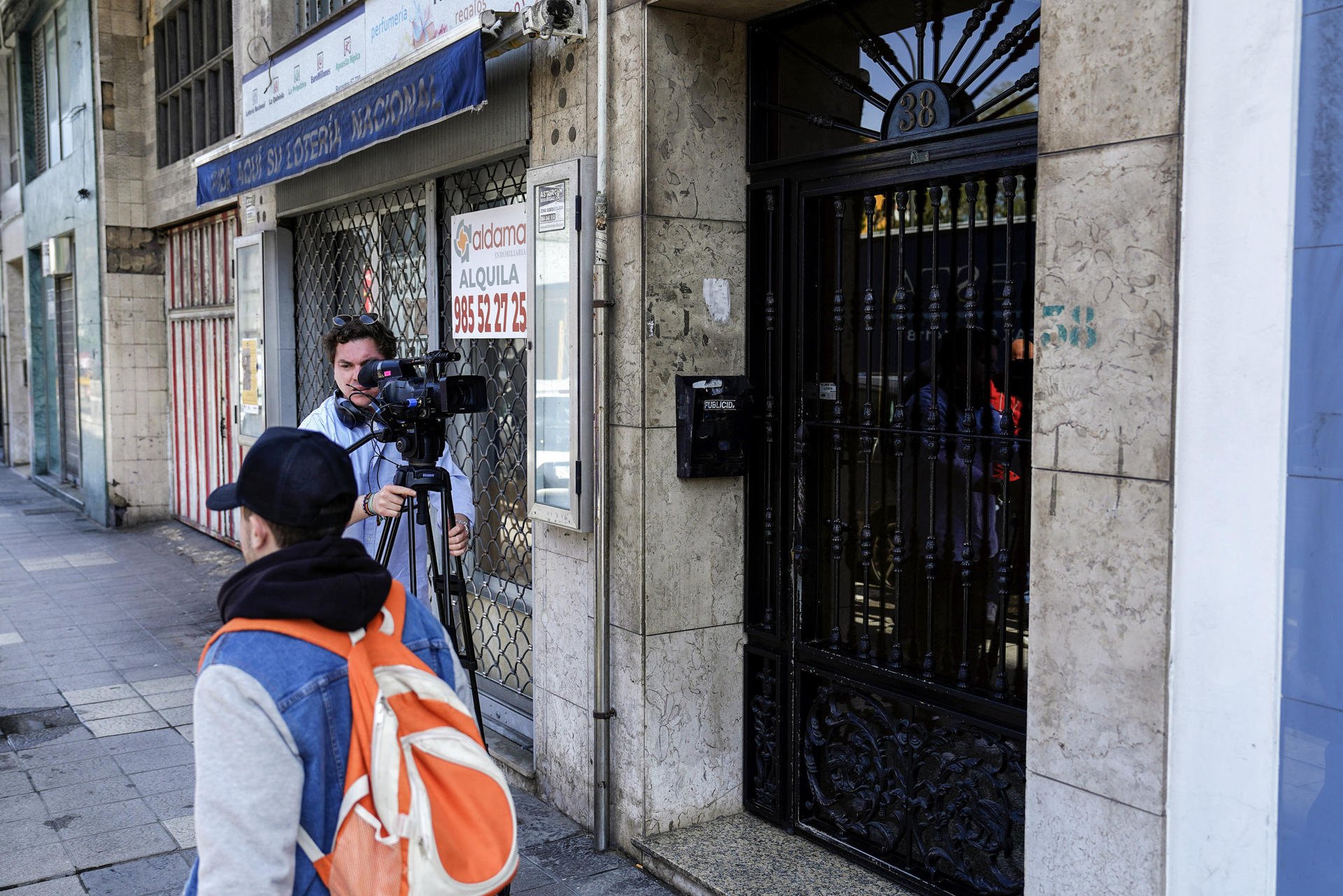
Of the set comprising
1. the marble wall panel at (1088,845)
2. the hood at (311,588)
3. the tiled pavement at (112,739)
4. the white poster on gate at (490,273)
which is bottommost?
the tiled pavement at (112,739)

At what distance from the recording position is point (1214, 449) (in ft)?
8.44

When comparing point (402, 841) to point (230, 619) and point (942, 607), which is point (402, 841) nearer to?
point (230, 619)

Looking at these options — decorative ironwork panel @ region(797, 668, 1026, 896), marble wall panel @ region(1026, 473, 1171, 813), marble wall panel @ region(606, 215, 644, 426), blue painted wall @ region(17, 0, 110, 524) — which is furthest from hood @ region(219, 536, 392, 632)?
blue painted wall @ region(17, 0, 110, 524)

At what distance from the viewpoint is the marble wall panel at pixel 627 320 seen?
169 inches

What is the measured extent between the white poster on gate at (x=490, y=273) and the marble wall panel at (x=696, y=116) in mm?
1036

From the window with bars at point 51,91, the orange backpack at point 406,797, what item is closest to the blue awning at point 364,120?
the orange backpack at point 406,797

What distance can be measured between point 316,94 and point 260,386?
6.74ft

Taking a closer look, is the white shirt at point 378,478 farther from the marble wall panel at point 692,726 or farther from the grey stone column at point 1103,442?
the grey stone column at point 1103,442

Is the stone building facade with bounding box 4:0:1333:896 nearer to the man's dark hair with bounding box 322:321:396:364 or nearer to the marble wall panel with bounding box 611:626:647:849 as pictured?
the marble wall panel with bounding box 611:626:647:849

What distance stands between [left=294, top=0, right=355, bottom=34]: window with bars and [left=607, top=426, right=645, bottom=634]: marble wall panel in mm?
4273

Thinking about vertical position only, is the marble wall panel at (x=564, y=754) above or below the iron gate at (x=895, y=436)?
below

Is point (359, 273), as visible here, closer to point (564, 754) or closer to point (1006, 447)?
point (564, 754)

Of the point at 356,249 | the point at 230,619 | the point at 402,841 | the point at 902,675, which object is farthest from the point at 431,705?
the point at 356,249

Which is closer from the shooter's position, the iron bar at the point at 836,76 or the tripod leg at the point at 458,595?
the tripod leg at the point at 458,595
